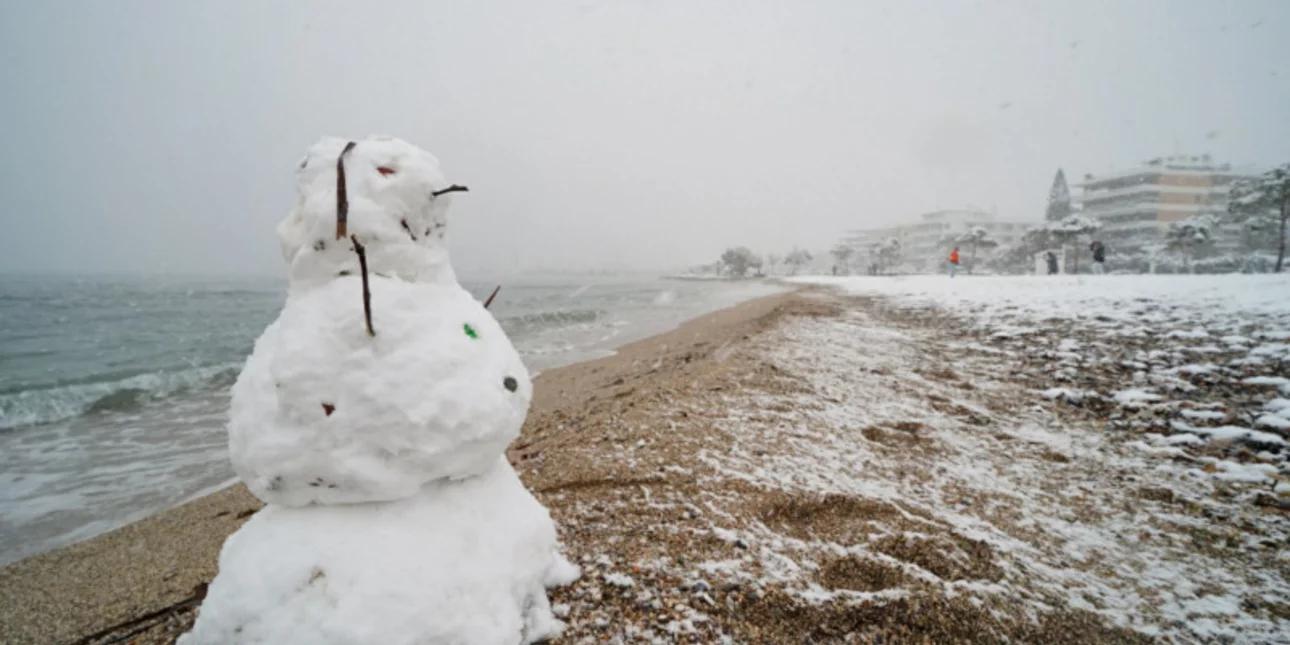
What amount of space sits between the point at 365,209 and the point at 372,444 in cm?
86

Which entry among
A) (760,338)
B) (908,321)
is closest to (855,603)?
(760,338)

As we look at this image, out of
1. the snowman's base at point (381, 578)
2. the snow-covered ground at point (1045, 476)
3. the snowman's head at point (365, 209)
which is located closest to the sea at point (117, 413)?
the snowman's base at point (381, 578)

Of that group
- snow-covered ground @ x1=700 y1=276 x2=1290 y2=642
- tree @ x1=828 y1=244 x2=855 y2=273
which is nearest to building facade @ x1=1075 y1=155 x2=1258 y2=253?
tree @ x1=828 y1=244 x2=855 y2=273

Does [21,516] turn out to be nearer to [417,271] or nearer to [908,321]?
[417,271]

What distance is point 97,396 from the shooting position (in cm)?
977

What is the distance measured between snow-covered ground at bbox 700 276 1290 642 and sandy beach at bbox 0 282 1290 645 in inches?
0.7

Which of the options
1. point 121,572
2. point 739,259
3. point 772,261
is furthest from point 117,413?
point 772,261

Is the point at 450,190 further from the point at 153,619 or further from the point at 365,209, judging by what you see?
the point at 153,619

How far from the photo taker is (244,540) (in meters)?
1.70

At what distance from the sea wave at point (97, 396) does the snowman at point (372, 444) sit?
1132 cm

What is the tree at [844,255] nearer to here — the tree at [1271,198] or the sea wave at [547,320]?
the tree at [1271,198]

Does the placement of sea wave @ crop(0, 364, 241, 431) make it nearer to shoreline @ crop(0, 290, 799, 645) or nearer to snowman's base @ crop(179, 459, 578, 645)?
shoreline @ crop(0, 290, 799, 645)

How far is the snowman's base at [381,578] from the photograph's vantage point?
1484 mm

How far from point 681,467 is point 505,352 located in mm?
1915
